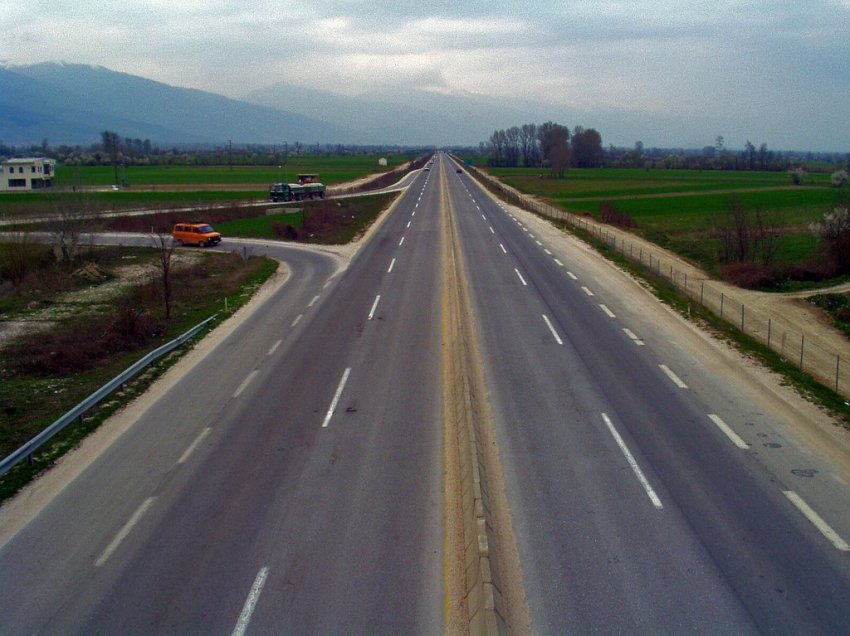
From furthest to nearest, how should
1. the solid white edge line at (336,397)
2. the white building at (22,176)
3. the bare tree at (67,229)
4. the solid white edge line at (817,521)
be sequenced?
the white building at (22,176) → the bare tree at (67,229) → the solid white edge line at (336,397) → the solid white edge line at (817,521)

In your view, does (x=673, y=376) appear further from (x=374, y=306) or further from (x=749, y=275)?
(x=749, y=275)

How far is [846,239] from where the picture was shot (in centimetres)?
3388

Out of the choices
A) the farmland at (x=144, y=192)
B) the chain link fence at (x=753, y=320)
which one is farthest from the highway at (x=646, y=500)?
the farmland at (x=144, y=192)

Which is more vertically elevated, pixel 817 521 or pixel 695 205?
pixel 695 205

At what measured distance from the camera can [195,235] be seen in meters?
47.1

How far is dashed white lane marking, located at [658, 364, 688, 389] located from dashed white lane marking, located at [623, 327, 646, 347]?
7.30 ft

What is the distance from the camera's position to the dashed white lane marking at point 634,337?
21.0m

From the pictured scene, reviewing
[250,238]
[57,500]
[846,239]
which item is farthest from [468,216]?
[57,500]

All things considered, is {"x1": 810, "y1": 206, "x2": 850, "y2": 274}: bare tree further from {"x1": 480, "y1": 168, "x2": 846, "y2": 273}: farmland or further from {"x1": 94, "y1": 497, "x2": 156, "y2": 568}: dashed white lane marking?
{"x1": 94, "y1": 497, "x2": 156, "y2": 568}: dashed white lane marking

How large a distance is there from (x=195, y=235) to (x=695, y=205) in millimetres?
54182

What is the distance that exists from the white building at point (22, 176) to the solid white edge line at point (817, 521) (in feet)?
318

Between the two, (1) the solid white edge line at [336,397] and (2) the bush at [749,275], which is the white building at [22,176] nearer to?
(2) the bush at [749,275]

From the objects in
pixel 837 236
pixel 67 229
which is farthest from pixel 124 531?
pixel 67 229

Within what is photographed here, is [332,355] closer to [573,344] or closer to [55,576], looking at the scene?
[573,344]
